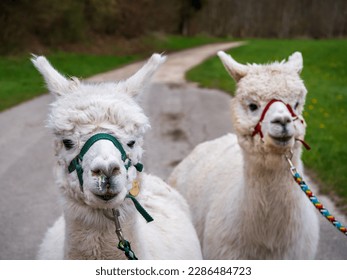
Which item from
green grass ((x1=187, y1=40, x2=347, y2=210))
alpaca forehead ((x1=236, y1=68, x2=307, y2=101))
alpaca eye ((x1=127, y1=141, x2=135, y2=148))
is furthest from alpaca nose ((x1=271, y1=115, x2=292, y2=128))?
green grass ((x1=187, y1=40, x2=347, y2=210))

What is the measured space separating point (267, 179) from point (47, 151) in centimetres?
542

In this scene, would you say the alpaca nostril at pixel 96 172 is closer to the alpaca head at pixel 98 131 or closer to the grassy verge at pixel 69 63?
the alpaca head at pixel 98 131

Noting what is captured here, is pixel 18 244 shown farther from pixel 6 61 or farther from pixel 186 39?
pixel 186 39

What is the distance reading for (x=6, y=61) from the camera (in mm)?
13234

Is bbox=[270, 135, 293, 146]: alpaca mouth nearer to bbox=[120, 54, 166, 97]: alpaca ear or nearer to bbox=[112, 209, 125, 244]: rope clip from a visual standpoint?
bbox=[120, 54, 166, 97]: alpaca ear

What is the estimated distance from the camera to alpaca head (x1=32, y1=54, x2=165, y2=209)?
2.40 m

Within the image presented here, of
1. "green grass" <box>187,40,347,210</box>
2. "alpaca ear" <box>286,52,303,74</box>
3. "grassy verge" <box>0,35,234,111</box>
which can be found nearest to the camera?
"alpaca ear" <box>286,52,303,74</box>

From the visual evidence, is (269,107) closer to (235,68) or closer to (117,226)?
(235,68)

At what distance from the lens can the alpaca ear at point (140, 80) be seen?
2859mm

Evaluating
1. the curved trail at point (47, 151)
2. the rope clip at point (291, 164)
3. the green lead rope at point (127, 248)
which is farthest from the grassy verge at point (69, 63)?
the rope clip at point (291, 164)

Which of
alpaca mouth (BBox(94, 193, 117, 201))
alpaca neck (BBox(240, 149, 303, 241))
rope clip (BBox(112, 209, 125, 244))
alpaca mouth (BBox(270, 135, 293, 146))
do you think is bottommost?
alpaca neck (BBox(240, 149, 303, 241))

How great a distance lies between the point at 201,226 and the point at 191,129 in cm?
527

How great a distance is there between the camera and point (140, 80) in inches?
113

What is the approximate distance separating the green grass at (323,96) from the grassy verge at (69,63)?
3129 millimetres
